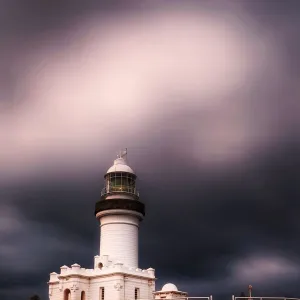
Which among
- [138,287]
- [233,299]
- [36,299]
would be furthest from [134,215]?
[36,299]

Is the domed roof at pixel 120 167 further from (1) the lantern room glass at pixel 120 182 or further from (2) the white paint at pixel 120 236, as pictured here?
(2) the white paint at pixel 120 236

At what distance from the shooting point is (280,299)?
51.4m

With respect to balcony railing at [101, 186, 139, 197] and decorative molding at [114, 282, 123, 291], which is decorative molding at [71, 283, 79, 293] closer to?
decorative molding at [114, 282, 123, 291]

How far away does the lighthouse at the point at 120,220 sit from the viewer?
58.7m

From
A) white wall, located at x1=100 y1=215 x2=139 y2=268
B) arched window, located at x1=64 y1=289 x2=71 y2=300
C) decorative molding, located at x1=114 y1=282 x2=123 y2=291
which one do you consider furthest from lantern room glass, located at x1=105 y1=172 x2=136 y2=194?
arched window, located at x1=64 y1=289 x2=71 y2=300

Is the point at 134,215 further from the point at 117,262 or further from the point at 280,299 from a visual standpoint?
the point at 280,299

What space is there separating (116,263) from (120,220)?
4.40 meters

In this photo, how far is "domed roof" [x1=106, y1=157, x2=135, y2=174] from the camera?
6184 cm

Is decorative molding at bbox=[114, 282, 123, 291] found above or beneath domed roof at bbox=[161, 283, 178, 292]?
beneath

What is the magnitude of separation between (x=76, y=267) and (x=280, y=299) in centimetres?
1835

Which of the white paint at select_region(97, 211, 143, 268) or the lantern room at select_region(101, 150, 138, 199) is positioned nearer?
the white paint at select_region(97, 211, 143, 268)

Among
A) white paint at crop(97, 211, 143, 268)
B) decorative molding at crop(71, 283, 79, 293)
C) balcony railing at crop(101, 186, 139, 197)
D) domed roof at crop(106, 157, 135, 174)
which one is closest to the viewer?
decorative molding at crop(71, 283, 79, 293)

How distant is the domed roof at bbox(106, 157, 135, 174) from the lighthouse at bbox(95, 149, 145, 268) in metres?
0.42

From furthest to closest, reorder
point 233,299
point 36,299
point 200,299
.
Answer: point 36,299
point 200,299
point 233,299
